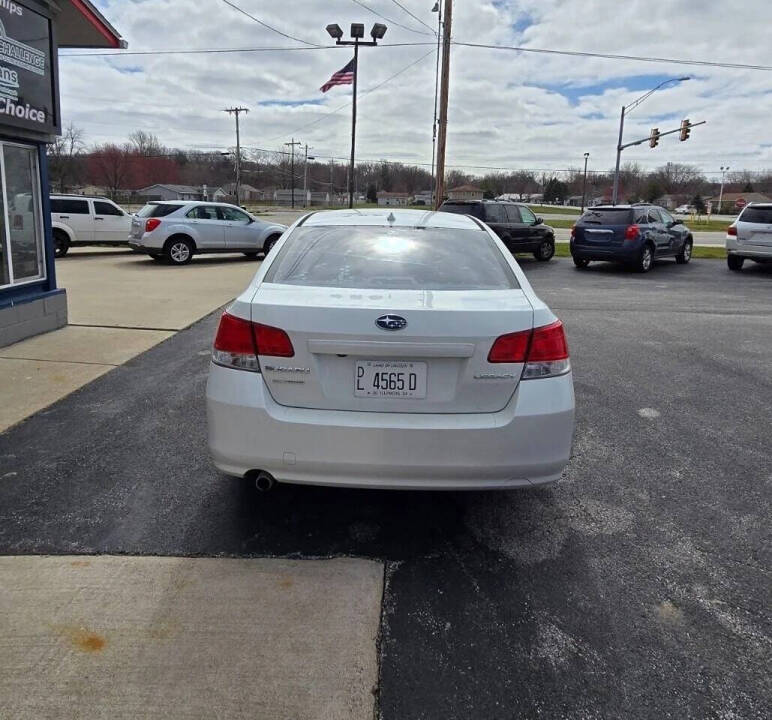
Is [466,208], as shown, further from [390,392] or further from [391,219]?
[390,392]

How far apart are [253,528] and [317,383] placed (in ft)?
3.11

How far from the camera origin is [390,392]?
279cm

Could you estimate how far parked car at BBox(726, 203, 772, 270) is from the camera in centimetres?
1580

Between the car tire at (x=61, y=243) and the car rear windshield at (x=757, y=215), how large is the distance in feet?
60.6

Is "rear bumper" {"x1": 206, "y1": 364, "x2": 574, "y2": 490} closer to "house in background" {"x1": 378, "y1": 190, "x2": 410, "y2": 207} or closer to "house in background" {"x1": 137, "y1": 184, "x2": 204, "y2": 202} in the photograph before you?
"house in background" {"x1": 137, "y1": 184, "x2": 204, "y2": 202}

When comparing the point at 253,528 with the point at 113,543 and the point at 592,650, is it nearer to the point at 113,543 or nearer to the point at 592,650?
the point at 113,543

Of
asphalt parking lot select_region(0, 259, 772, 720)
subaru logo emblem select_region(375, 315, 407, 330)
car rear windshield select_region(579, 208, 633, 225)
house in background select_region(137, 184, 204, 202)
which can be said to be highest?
house in background select_region(137, 184, 204, 202)

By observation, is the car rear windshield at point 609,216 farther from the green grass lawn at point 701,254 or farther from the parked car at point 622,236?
the green grass lawn at point 701,254

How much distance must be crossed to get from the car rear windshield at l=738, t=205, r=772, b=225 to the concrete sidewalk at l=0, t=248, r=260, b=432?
41.7 feet

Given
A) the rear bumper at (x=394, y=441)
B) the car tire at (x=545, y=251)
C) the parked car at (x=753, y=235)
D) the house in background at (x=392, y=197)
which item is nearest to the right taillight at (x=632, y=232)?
the parked car at (x=753, y=235)

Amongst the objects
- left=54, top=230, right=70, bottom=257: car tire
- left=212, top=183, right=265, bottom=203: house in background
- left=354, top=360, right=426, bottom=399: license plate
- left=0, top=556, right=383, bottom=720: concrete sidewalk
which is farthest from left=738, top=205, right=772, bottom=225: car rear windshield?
left=212, top=183, right=265, bottom=203: house in background

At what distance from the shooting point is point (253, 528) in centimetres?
323

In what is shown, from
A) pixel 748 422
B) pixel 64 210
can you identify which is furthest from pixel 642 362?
pixel 64 210

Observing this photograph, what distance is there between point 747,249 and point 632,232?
3.15 meters
